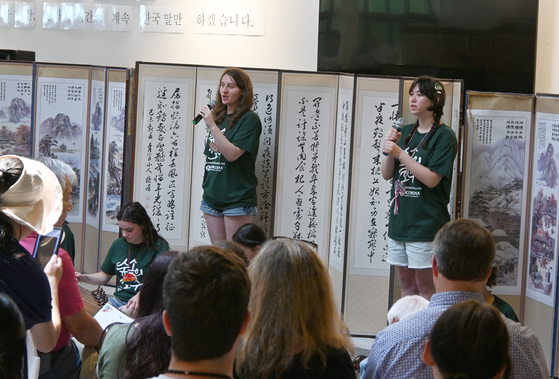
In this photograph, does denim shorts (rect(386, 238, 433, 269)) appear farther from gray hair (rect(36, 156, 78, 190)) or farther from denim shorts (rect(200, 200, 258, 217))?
gray hair (rect(36, 156, 78, 190))

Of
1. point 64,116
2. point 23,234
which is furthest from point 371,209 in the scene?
point 23,234

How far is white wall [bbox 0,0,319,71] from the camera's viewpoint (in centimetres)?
533

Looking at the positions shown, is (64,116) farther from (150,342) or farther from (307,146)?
(150,342)

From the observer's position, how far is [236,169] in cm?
403

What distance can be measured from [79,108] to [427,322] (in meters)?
3.72

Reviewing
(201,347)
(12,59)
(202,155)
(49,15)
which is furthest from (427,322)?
(49,15)

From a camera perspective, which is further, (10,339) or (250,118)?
(250,118)

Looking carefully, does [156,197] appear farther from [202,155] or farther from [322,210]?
[322,210]

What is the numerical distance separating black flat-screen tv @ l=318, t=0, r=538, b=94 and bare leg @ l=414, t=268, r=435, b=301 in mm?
1917

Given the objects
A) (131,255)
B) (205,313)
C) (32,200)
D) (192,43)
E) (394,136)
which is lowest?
(131,255)

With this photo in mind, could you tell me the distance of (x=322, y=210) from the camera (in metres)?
4.23

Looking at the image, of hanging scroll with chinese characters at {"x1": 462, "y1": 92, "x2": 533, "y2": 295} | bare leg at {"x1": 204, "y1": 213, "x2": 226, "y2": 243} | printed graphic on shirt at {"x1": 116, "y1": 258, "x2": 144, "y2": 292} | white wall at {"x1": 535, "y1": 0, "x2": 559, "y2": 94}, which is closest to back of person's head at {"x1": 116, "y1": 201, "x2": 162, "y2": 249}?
printed graphic on shirt at {"x1": 116, "y1": 258, "x2": 144, "y2": 292}

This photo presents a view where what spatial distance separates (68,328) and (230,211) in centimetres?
186

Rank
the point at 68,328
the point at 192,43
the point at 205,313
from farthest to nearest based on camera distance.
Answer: the point at 192,43 → the point at 68,328 → the point at 205,313
